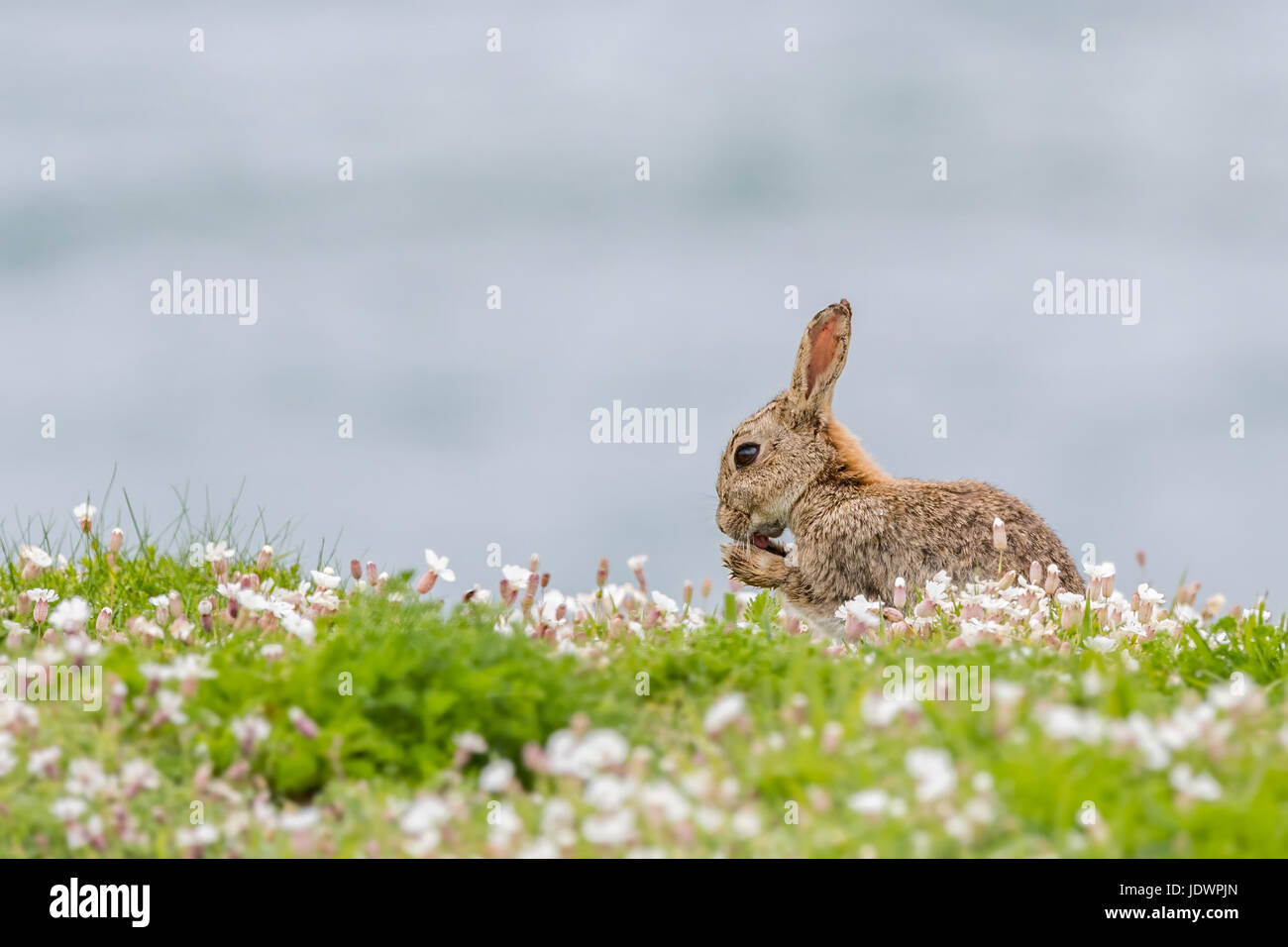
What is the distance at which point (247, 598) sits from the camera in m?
8.12

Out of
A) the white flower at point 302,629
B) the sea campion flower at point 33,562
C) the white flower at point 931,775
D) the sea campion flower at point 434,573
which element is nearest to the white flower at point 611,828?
the white flower at point 931,775

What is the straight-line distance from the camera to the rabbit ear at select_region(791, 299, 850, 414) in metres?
12.4

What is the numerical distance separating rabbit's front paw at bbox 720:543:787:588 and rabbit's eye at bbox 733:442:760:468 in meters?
0.84

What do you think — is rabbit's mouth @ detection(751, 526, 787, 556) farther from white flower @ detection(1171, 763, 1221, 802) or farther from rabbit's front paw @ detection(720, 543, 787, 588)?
white flower @ detection(1171, 763, 1221, 802)

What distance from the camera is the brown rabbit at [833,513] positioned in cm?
1169

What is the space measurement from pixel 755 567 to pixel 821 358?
2107 millimetres

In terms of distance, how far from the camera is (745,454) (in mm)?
13062

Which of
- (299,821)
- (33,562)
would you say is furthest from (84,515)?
(299,821)

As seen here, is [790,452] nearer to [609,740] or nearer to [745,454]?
[745,454]

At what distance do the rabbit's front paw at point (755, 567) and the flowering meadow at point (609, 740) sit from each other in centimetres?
336

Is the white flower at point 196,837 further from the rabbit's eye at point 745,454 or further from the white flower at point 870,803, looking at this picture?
the rabbit's eye at point 745,454

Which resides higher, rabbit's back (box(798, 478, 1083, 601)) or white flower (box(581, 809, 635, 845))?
rabbit's back (box(798, 478, 1083, 601))

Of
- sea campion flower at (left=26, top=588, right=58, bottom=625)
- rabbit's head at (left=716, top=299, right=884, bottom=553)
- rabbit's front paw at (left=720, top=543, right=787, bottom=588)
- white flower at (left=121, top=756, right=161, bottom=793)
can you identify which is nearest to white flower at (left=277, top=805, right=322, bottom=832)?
white flower at (left=121, top=756, right=161, bottom=793)
